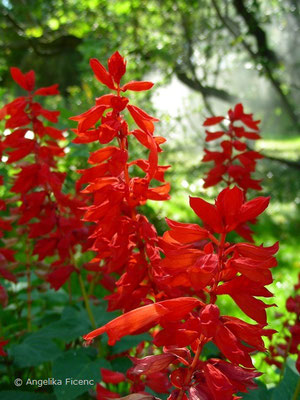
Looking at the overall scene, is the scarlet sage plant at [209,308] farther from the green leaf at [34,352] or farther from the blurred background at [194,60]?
the blurred background at [194,60]

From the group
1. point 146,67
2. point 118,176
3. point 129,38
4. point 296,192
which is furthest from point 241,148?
point 296,192

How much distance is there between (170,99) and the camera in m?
4.82

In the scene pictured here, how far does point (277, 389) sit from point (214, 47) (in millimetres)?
4477

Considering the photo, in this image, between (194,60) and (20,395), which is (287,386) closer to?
(20,395)

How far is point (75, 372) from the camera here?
1.19 m

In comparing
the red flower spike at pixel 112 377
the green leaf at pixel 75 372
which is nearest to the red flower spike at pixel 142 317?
the red flower spike at pixel 112 377

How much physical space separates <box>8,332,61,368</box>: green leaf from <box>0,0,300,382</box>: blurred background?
2398 mm

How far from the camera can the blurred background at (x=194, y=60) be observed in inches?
168

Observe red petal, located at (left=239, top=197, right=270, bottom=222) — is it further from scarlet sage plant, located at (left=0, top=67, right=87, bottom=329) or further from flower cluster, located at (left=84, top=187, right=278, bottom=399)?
scarlet sage plant, located at (left=0, top=67, right=87, bottom=329)

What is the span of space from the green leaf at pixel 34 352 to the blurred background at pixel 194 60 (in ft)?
7.87

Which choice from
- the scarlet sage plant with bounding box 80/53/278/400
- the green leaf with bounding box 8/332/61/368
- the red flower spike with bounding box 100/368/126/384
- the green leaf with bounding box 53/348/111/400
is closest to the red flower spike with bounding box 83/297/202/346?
the scarlet sage plant with bounding box 80/53/278/400

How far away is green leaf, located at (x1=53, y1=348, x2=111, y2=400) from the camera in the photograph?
1081 mm

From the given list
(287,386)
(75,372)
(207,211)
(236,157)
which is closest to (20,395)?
(75,372)

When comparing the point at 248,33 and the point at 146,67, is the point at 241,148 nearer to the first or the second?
the point at 146,67
